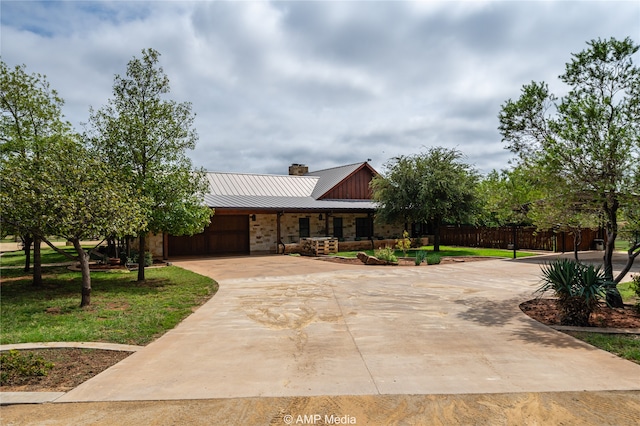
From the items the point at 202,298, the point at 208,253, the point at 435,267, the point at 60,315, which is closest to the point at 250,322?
the point at 202,298

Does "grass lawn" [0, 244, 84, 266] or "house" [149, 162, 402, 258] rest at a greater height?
"house" [149, 162, 402, 258]

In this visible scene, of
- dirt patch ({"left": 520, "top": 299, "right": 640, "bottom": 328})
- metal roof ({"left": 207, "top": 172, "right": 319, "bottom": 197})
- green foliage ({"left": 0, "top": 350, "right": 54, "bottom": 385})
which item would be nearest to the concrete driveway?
dirt patch ({"left": 520, "top": 299, "right": 640, "bottom": 328})

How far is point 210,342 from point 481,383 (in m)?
3.94

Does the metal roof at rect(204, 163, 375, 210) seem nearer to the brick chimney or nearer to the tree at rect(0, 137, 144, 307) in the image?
the brick chimney

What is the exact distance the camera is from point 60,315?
26.9 feet

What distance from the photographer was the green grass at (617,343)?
5529mm

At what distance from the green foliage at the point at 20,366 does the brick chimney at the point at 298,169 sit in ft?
94.8

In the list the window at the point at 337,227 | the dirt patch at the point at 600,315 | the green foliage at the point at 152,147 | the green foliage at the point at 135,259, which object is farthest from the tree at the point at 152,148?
the window at the point at 337,227

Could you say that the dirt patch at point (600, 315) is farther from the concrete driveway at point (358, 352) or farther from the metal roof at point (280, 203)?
the metal roof at point (280, 203)

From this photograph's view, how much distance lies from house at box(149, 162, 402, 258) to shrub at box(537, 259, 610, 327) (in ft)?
51.4

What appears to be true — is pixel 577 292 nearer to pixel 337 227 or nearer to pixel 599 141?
pixel 599 141

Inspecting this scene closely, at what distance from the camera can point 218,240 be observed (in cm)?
2266

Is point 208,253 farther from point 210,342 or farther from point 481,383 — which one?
point 481,383

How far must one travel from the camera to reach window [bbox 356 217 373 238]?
26797mm
